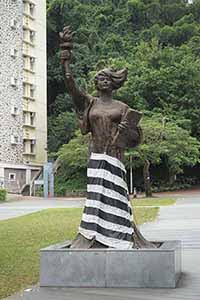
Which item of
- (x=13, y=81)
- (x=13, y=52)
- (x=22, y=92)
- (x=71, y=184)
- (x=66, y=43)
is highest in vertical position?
(x=13, y=52)

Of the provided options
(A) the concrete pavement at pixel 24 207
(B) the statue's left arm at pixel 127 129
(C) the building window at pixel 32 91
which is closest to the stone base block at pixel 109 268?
(B) the statue's left arm at pixel 127 129

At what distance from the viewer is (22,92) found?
46.6 meters

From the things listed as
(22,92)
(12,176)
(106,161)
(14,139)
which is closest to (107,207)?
(106,161)

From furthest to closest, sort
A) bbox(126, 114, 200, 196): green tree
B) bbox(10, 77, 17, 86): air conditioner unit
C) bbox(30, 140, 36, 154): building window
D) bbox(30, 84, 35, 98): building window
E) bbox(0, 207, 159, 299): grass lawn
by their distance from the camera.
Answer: bbox(30, 140, 36, 154): building window < bbox(30, 84, 35, 98): building window < bbox(10, 77, 17, 86): air conditioner unit < bbox(126, 114, 200, 196): green tree < bbox(0, 207, 159, 299): grass lawn

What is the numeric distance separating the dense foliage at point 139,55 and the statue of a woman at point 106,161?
30.1 meters

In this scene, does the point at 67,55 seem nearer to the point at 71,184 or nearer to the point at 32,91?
the point at 71,184

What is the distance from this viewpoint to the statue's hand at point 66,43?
7848 millimetres

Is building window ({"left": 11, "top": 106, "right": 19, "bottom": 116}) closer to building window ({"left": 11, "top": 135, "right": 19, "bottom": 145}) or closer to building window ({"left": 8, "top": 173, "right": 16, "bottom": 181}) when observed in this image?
building window ({"left": 11, "top": 135, "right": 19, "bottom": 145})

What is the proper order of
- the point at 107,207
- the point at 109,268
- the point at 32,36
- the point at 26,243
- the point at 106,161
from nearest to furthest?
the point at 109,268
the point at 107,207
the point at 106,161
the point at 26,243
the point at 32,36

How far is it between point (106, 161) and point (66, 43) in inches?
65.6

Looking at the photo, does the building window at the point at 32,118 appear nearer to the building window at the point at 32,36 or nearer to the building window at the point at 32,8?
the building window at the point at 32,36

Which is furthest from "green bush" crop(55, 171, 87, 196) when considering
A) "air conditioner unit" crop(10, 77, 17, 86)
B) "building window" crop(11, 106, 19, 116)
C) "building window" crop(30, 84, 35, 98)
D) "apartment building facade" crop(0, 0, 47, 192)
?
"air conditioner unit" crop(10, 77, 17, 86)

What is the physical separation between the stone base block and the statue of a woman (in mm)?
413

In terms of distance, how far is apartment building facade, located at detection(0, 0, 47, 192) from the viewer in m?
44.7
